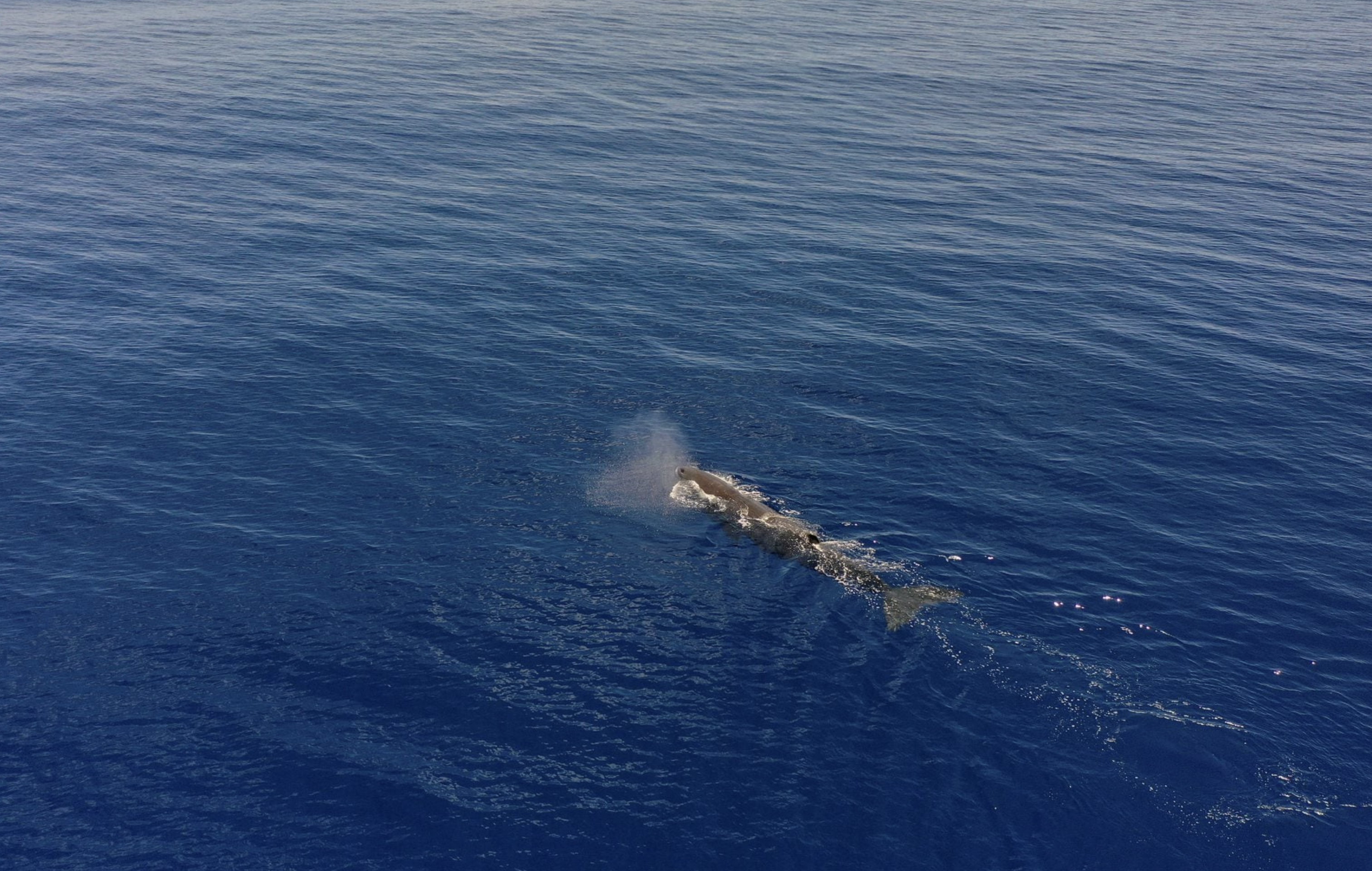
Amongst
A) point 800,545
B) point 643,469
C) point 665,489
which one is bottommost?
point 800,545

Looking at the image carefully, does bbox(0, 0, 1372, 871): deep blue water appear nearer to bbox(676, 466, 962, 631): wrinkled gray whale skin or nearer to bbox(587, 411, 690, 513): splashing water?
bbox(587, 411, 690, 513): splashing water

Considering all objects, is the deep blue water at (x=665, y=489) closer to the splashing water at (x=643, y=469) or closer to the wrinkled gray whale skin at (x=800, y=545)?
the splashing water at (x=643, y=469)

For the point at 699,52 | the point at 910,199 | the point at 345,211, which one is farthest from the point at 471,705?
the point at 699,52

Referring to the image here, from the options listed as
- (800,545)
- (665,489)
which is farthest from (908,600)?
(665,489)

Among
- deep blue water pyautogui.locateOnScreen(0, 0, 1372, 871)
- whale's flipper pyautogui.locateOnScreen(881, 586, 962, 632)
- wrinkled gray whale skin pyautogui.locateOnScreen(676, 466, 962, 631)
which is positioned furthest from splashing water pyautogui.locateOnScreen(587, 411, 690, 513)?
whale's flipper pyautogui.locateOnScreen(881, 586, 962, 632)

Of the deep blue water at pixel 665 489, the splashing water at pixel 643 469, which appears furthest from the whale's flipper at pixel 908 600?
the splashing water at pixel 643 469

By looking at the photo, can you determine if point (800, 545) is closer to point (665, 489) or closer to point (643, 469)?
point (665, 489)

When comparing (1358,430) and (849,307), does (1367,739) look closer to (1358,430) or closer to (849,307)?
(1358,430)
